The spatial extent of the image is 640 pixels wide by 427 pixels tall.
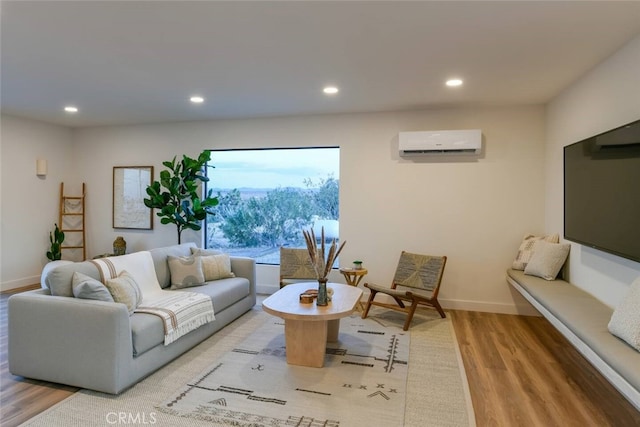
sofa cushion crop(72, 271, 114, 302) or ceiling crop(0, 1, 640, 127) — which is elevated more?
ceiling crop(0, 1, 640, 127)

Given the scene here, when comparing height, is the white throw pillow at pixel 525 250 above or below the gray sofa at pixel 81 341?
above

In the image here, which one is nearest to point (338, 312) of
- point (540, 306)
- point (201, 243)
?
point (540, 306)

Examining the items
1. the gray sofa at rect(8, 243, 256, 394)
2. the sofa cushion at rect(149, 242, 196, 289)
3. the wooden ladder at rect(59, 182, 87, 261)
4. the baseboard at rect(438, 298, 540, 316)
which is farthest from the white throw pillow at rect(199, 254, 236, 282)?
the wooden ladder at rect(59, 182, 87, 261)

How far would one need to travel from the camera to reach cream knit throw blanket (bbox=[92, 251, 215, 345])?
2.99 m

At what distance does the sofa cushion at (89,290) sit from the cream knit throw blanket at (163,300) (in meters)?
0.27

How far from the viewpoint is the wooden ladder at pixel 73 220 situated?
6.10 m

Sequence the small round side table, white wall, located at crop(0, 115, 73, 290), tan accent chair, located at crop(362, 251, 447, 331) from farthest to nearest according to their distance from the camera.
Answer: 1. white wall, located at crop(0, 115, 73, 290)
2. the small round side table
3. tan accent chair, located at crop(362, 251, 447, 331)

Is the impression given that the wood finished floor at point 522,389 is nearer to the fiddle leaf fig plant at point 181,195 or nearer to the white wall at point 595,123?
the white wall at point 595,123

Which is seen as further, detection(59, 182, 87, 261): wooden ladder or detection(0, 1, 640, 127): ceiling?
detection(59, 182, 87, 261): wooden ladder

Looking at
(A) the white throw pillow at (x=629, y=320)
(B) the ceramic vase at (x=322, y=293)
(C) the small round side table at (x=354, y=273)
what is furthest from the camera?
(C) the small round side table at (x=354, y=273)

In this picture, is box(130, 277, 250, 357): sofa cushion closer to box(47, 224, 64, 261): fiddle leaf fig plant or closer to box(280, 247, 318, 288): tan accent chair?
box(280, 247, 318, 288): tan accent chair

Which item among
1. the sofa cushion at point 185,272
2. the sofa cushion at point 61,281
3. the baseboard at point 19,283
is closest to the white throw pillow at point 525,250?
the sofa cushion at point 185,272

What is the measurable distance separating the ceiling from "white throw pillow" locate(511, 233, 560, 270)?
1.61 meters

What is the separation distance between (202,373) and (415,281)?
2.62m
